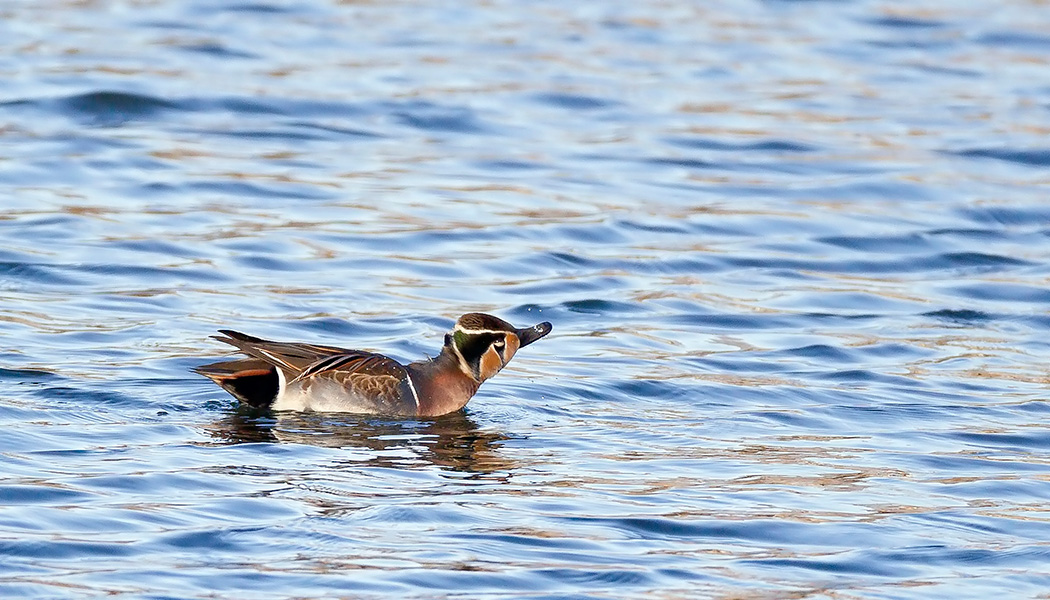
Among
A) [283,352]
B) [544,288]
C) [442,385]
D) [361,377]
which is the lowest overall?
[544,288]

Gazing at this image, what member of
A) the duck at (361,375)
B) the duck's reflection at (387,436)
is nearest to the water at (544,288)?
the duck's reflection at (387,436)

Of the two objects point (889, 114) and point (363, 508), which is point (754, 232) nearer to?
point (889, 114)

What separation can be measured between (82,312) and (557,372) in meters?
2.97

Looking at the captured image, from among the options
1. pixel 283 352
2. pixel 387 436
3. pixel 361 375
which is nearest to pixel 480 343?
pixel 361 375

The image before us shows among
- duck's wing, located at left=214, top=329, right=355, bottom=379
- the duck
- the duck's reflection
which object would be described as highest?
duck's wing, located at left=214, top=329, right=355, bottom=379

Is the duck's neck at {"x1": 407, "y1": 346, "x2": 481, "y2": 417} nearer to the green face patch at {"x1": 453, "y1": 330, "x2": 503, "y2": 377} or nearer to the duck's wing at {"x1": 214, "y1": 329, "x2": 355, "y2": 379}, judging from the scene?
the green face patch at {"x1": 453, "y1": 330, "x2": 503, "y2": 377}

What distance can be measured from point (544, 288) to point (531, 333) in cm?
295

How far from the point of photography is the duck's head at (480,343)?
9.47 metres

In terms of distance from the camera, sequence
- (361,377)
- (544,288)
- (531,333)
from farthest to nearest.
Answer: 1. (544,288)
2. (531,333)
3. (361,377)

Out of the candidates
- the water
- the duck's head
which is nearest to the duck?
the duck's head

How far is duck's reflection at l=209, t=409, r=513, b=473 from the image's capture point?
27.6 ft

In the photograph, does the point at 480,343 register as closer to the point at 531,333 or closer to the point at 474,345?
the point at 474,345

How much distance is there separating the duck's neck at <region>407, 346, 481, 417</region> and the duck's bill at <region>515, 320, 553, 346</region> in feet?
1.11

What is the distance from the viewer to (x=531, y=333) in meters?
9.67
